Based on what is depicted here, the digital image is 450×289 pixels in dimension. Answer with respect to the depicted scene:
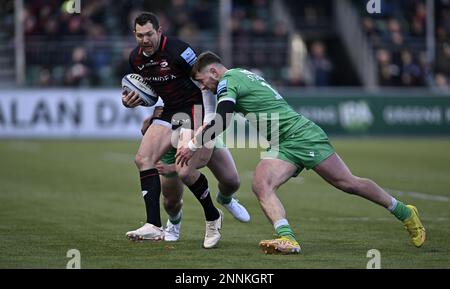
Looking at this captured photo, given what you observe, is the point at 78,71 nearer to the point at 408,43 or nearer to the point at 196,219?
the point at 408,43

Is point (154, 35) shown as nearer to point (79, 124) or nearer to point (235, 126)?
point (235, 126)

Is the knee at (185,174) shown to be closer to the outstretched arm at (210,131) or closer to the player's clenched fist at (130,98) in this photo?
the outstretched arm at (210,131)

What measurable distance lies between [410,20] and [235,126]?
8.85 metres

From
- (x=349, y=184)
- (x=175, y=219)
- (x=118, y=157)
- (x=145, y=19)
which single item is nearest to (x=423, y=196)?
(x=175, y=219)

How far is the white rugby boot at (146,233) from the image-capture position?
977 cm

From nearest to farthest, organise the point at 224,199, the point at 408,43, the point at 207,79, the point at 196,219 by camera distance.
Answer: the point at 207,79 < the point at 224,199 < the point at 196,219 < the point at 408,43

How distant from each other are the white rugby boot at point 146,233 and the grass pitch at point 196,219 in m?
0.07

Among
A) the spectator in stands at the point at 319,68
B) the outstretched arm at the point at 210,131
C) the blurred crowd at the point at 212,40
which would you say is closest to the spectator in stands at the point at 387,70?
the blurred crowd at the point at 212,40

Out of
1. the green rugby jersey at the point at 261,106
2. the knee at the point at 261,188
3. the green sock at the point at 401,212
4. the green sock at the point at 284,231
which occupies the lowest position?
the green sock at the point at 284,231

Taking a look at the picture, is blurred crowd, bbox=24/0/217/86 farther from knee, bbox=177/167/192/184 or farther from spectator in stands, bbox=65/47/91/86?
knee, bbox=177/167/192/184

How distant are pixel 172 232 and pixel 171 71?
64.4 inches

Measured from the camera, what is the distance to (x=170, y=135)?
10.1 metres

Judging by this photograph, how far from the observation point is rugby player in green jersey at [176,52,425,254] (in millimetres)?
9141

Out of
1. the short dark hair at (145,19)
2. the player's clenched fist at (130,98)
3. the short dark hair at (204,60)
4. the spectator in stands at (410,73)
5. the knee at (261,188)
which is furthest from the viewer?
the spectator in stands at (410,73)
